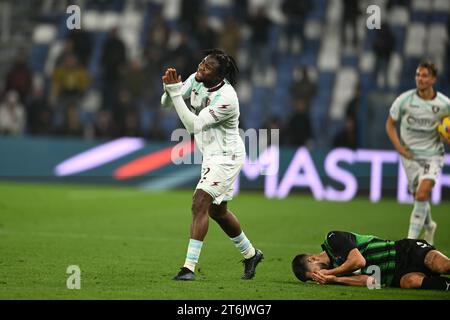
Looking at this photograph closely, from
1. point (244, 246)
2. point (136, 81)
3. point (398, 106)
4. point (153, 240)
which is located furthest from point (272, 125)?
point (244, 246)

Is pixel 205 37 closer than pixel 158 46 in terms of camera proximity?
Yes

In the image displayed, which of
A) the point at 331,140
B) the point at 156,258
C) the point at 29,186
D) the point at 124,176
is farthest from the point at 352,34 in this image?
the point at 156,258

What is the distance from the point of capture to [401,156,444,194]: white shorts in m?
12.5

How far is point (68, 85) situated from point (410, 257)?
16.1 meters

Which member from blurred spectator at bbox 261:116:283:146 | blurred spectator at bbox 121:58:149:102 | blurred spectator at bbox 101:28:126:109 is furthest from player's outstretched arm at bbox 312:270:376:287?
blurred spectator at bbox 101:28:126:109

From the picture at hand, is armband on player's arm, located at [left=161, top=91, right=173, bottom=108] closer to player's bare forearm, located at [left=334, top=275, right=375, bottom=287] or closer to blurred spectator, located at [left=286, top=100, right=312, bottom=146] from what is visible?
player's bare forearm, located at [left=334, top=275, right=375, bottom=287]

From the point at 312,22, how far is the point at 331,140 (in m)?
5.23

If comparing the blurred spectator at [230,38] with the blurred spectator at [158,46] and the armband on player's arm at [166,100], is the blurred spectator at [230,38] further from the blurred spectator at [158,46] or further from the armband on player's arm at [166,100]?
the armband on player's arm at [166,100]

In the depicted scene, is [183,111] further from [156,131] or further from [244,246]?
[156,131]

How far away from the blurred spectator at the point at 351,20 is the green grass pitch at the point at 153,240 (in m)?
6.14

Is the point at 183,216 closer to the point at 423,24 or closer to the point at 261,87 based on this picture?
the point at 261,87

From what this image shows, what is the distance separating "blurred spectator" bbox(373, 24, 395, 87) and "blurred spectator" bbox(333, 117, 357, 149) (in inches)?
108

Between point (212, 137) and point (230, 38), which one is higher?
point (230, 38)

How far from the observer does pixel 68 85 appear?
78.6ft
